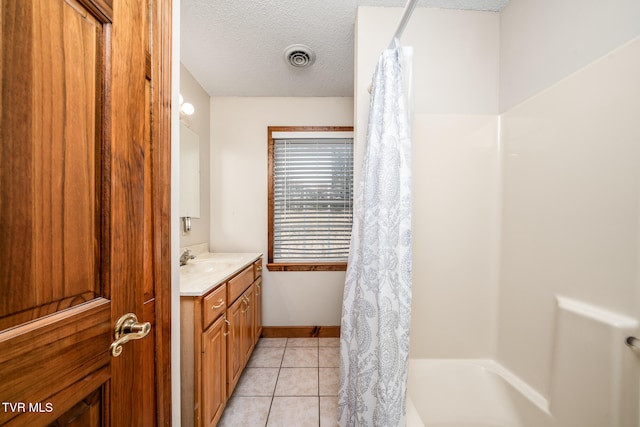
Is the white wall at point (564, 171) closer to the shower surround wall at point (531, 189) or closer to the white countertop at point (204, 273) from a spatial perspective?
the shower surround wall at point (531, 189)

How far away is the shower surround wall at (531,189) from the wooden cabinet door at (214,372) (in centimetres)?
113

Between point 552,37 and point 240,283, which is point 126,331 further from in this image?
point 552,37

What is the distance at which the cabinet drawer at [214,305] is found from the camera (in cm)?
122

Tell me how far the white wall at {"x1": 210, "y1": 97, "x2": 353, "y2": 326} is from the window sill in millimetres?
54

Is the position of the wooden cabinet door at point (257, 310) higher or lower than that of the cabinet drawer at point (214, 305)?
lower

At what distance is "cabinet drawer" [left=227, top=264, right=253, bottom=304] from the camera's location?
1.55 m

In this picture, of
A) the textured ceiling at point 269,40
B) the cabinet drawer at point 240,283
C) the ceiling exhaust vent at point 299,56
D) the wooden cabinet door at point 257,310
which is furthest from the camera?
the wooden cabinet door at point 257,310

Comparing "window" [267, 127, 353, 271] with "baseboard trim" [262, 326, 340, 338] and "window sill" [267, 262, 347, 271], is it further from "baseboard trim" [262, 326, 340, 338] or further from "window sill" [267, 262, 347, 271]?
"baseboard trim" [262, 326, 340, 338]

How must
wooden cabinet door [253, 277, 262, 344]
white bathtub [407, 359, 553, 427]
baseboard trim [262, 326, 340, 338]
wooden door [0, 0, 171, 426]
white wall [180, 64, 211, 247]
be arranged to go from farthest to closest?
baseboard trim [262, 326, 340, 338]
wooden cabinet door [253, 277, 262, 344]
white wall [180, 64, 211, 247]
white bathtub [407, 359, 553, 427]
wooden door [0, 0, 171, 426]

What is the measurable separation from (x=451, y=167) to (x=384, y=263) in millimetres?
822

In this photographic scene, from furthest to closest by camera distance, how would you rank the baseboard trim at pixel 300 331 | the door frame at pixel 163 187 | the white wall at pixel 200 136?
1. the baseboard trim at pixel 300 331
2. the white wall at pixel 200 136
3. the door frame at pixel 163 187

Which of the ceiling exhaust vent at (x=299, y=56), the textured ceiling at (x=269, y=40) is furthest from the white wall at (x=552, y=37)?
the ceiling exhaust vent at (x=299, y=56)

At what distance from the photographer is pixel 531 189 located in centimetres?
121

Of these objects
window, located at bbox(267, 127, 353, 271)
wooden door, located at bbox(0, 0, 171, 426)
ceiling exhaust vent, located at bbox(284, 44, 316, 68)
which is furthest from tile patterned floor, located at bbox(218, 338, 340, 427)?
ceiling exhaust vent, located at bbox(284, 44, 316, 68)
